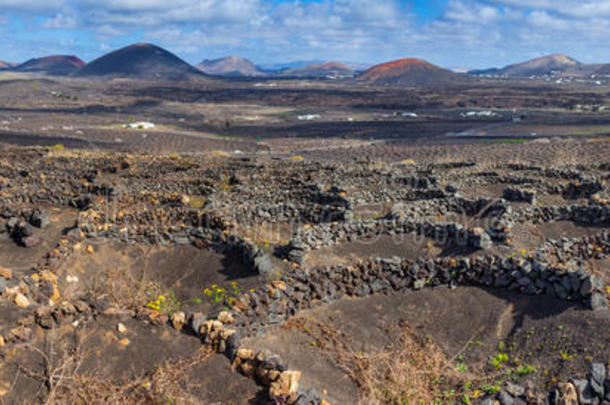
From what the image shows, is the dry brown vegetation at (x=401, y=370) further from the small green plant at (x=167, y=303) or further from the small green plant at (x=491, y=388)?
the small green plant at (x=167, y=303)

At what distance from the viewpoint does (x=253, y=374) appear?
28.2 ft

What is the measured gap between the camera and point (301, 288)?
1209 centimetres

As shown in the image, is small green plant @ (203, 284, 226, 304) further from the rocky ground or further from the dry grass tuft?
the dry grass tuft

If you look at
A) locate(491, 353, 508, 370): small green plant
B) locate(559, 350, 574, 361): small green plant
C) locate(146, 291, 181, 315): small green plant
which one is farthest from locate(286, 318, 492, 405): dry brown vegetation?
locate(146, 291, 181, 315): small green plant

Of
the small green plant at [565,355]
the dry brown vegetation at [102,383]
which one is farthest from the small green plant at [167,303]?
the small green plant at [565,355]

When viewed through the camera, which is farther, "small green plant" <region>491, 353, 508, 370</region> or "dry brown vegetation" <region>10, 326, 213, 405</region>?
"small green plant" <region>491, 353, 508, 370</region>

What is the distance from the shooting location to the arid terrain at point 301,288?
868 centimetres

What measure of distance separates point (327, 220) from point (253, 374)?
12.0 metres

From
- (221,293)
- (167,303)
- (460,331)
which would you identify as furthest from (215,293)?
(460,331)

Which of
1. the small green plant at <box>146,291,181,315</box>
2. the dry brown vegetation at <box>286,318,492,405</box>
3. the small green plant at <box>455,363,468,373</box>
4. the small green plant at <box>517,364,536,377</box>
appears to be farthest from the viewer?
the small green plant at <box>146,291,181,315</box>

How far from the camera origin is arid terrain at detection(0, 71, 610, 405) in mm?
8680

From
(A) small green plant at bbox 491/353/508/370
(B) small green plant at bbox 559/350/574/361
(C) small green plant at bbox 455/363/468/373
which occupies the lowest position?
(C) small green plant at bbox 455/363/468/373

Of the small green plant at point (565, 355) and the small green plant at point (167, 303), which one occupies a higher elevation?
the small green plant at point (565, 355)

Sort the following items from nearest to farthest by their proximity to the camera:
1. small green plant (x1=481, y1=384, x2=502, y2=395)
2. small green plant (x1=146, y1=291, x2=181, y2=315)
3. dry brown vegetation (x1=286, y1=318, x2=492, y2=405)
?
small green plant (x1=481, y1=384, x2=502, y2=395) < dry brown vegetation (x1=286, y1=318, x2=492, y2=405) < small green plant (x1=146, y1=291, x2=181, y2=315)
